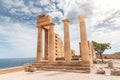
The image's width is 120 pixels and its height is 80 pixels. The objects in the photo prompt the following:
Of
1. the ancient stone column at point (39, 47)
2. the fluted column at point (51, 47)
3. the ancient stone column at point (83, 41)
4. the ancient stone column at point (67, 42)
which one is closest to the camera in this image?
the ancient stone column at point (83, 41)

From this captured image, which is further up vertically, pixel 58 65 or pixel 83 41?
pixel 83 41

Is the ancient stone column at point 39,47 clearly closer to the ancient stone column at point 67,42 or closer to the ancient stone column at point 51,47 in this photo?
the ancient stone column at point 51,47

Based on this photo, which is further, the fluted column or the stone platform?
the fluted column

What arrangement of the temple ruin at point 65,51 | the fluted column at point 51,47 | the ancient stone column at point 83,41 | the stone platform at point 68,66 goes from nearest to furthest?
1. the stone platform at point 68,66
2. the temple ruin at point 65,51
3. the ancient stone column at point 83,41
4. the fluted column at point 51,47

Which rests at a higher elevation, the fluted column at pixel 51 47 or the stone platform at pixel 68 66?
the fluted column at pixel 51 47

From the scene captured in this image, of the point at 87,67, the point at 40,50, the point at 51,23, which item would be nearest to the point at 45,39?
the point at 40,50

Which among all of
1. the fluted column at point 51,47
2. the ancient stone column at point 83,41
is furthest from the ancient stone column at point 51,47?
the ancient stone column at point 83,41

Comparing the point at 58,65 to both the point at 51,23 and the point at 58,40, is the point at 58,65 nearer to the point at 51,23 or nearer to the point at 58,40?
the point at 51,23

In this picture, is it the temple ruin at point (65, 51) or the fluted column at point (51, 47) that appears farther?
the fluted column at point (51, 47)

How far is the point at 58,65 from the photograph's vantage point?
16406mm

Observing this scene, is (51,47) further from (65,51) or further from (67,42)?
(67,42)

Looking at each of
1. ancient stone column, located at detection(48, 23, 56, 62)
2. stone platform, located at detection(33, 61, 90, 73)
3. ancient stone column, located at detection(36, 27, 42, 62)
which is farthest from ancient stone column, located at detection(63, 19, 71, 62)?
ancient stone column, located at detection(36, 27, 42, 62)

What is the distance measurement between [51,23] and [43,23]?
186cm

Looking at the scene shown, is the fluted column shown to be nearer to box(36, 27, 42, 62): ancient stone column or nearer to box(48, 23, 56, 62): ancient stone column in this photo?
box(48, 23, 56, 62): ancient stone column
